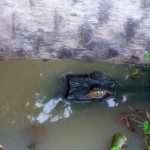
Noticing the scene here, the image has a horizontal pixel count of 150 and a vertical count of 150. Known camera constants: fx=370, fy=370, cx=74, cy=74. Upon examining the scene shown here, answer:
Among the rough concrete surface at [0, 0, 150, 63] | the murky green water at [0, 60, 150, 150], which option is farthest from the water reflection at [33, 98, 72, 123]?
the rough concrete surface at [0, 0, 150, 63]

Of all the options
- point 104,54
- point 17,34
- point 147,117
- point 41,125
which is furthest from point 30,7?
point 147,117

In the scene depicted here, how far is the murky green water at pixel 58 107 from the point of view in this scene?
64.9 inches

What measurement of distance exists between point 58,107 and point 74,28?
584 mm

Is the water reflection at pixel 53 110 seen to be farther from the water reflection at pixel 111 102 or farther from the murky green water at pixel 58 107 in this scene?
the water reflection at pixel 111 102

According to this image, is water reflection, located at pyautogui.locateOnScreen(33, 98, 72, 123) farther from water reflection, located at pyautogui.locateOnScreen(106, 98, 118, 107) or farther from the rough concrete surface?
the rough concrete surface

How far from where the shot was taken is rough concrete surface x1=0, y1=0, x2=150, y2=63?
1.23 metres

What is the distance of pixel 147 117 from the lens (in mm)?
1653

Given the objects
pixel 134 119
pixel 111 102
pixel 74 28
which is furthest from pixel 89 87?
pixel 74 28

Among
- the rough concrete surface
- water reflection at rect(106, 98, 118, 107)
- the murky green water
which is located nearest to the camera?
the rough concrete surface

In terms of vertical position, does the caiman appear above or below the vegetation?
above

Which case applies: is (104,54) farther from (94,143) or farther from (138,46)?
(94,143)

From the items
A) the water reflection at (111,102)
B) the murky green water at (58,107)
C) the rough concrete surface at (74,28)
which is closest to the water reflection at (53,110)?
the murky green water at (58,107)

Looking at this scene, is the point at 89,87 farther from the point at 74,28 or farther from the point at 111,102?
the point at 74,28

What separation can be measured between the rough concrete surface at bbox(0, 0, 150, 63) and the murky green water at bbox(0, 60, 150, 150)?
1.48ft
